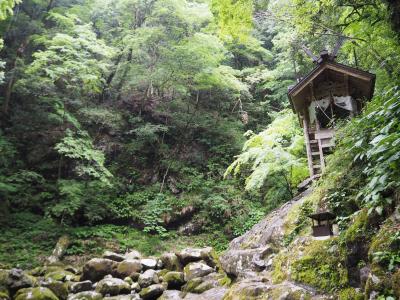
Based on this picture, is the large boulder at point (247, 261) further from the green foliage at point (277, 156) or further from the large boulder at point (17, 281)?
the large boulder at point (17, 281)

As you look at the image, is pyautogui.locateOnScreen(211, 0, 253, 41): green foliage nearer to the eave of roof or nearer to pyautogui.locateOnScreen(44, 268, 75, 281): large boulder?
the eave of roof

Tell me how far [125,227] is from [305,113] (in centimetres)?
1011

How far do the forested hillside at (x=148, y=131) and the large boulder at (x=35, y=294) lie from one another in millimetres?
3615

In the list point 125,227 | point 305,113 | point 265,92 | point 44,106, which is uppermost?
point 265,92

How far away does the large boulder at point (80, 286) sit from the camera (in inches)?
406

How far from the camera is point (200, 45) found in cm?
1744

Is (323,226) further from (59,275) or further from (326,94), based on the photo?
(59,275)

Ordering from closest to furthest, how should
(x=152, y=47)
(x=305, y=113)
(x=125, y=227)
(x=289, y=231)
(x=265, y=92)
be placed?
(x=289, y=231), (x=305, y=113), (x=125, y=227), (x=152, y=47), (x=265, y=92)

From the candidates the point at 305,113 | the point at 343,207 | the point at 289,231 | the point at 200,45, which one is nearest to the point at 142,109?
the point at 200,45

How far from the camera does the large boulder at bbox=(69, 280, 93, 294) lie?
406 inches

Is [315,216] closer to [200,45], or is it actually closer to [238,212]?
[238,212]

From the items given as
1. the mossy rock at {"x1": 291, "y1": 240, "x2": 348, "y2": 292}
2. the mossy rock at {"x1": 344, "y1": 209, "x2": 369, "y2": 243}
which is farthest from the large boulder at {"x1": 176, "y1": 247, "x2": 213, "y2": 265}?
the mossy rock at {"x1": 344, "y1": 209, "x2": 369, "y2": 243}

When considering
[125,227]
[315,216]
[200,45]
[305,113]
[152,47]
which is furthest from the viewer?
[152,47]

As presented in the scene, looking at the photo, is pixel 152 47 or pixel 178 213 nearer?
pixel 178 213
